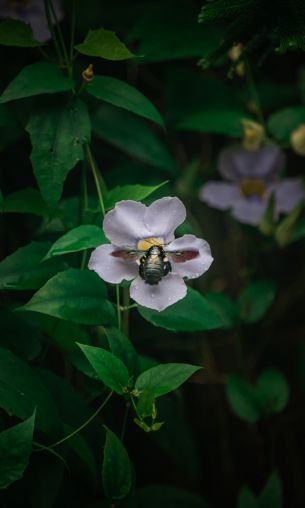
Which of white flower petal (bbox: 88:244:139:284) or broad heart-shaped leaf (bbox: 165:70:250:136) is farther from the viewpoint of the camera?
broad heart-shaped leaf (bbox: 165:70:250:136)

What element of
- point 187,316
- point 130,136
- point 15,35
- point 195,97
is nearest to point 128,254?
point 187,316

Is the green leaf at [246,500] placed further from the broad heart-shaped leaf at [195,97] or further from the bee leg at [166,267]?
the broad heart-shaped leaf at [195,97]

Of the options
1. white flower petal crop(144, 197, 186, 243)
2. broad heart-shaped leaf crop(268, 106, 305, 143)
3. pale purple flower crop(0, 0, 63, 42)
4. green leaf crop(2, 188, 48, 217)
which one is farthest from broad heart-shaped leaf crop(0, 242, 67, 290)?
broad heart-shaped leaf crop(268, 106, 305, 143)

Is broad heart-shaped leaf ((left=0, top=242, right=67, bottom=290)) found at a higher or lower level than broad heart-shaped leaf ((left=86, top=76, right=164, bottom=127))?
lower

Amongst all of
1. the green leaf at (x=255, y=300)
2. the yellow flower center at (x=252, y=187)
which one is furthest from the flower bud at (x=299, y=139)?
the green leaf at (x=255, y=300)

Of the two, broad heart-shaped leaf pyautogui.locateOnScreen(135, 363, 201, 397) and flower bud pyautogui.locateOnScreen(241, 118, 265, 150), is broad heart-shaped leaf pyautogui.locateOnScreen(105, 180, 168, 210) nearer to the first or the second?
broad heart-shaped leaf pyautogui.locateOnScreen(135, 363, 201, 397)

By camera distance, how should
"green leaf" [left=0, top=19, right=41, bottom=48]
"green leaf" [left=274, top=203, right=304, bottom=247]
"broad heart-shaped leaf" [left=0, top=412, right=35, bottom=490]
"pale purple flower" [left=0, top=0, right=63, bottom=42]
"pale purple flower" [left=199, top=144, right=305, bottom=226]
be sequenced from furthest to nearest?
"pale purple flower" [left=199, top=144, right=305, bottom=226] → "green leaf" [left=274, top=203, right=304, bottom=247] → "pale purple flower" [left=0, top=0, right=63, bottom=42] → "green leaf" [left=0, top=19, right=41, bottom=48] → "broad heart-shaped leaf" [left=0, top=412, right=35, bottom=490]

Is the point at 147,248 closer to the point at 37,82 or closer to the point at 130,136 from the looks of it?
the point at 37,82
